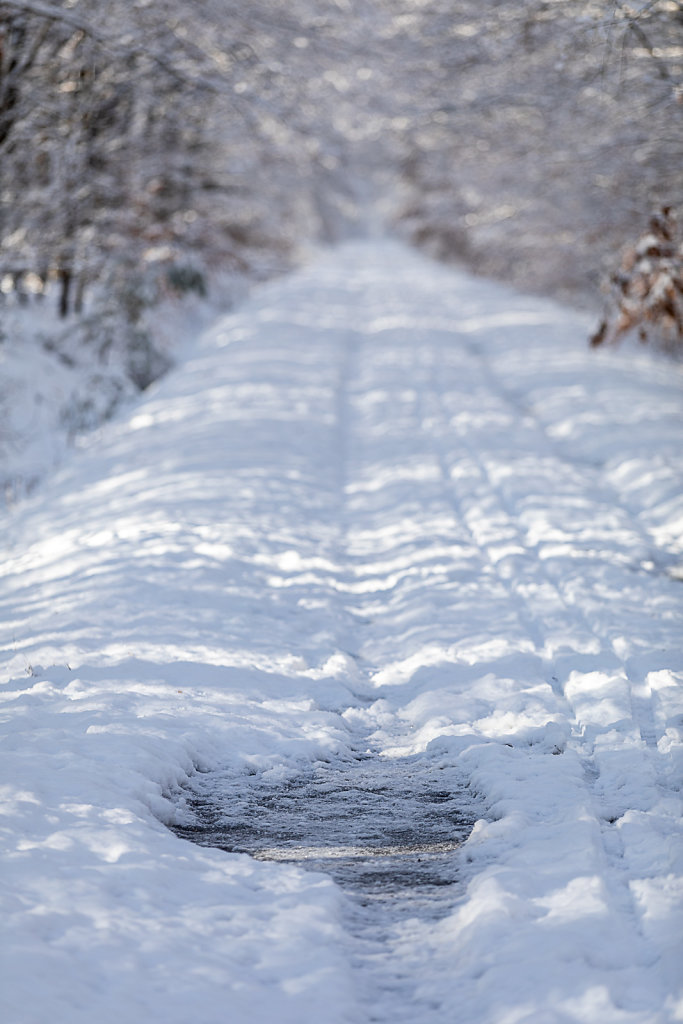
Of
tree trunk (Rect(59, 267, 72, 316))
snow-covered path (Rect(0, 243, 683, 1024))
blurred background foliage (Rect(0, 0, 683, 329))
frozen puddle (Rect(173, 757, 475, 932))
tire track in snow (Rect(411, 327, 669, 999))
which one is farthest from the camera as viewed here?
tree trunk (Rect(59, 267, 72, 316))

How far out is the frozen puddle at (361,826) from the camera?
323 centimetres

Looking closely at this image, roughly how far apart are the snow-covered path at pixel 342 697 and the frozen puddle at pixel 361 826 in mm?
71

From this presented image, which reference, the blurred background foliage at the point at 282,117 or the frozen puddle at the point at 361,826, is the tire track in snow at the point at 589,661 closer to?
the frozen puddle at the point at 361,826

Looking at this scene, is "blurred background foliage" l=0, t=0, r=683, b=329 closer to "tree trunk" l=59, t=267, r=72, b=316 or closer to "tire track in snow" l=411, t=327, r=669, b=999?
"tree trunk" l=59, t=267, r=72, b=316

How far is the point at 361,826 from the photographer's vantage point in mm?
3650

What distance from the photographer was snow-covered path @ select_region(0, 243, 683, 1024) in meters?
2.71

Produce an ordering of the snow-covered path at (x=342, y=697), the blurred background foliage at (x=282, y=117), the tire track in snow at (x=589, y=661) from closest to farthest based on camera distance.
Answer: the snow-covered path at (x=342, y=697), the tire track in snow at (x=589, y=661), the blurred background foliage at (x=282, y=117)

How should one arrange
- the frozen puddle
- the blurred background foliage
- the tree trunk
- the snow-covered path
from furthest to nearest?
the tree trunk < the blurred background foliage < the frozen puddle < the snow-covered path

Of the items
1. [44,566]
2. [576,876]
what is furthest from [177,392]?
[576,876]

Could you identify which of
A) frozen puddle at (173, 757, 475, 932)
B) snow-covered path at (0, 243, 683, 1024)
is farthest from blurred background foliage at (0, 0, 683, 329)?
frozen puddle at (173, 757, 475, 932)

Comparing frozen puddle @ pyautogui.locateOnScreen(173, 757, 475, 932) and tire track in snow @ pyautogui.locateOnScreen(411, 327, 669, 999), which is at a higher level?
tire track in snow @ pyautogui.locateOnScreen(411, 327, 669, 999)

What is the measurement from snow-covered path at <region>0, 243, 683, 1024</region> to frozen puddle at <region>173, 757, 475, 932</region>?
7 centimetres

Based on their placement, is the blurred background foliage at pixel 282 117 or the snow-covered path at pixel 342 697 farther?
the blurred background foliage at pixel 282 117

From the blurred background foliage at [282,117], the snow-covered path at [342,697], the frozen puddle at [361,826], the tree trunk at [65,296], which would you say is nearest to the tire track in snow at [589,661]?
the snow-covered path at [342,697]
